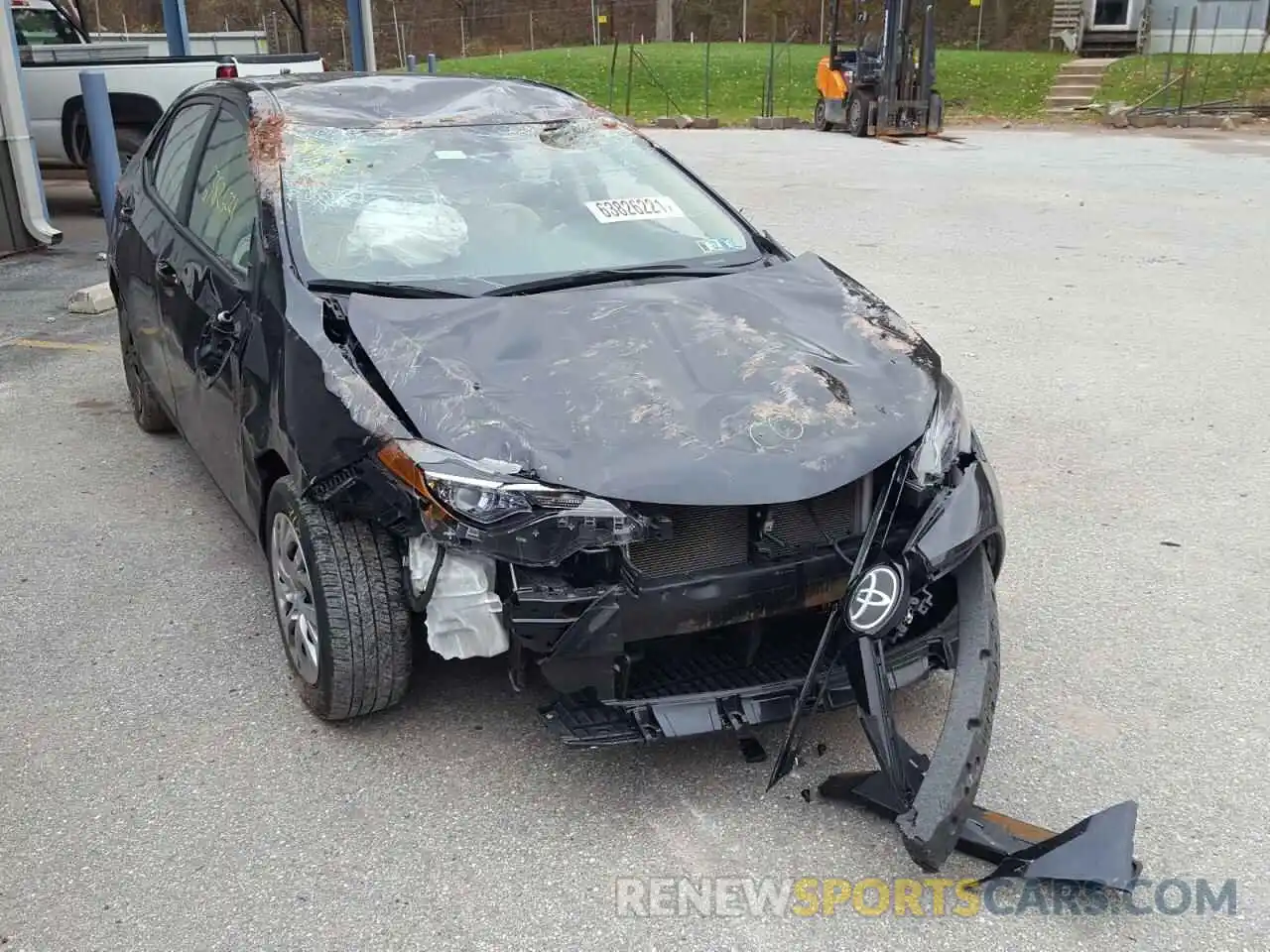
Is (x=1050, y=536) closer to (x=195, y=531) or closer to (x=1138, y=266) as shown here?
(x=195, y=531)

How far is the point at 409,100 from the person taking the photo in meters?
4.30

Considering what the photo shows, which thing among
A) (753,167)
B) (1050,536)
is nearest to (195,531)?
(1050,536)

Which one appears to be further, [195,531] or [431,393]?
[195,531]

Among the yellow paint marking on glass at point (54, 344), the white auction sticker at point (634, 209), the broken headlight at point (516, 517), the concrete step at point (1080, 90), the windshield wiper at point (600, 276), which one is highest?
the white auction sticker at point (634, 209)

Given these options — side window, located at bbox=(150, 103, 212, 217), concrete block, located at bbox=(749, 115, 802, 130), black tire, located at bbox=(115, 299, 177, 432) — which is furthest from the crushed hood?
concrete block, located at bbox=(749, 115, 802, 130)

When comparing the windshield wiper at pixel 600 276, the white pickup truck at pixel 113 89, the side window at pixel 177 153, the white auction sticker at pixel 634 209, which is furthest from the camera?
the white pickup truck at pixel 113 89

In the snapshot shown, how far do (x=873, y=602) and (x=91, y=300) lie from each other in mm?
6972

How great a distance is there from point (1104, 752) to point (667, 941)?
1374 millimetres

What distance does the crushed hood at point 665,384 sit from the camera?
274cm

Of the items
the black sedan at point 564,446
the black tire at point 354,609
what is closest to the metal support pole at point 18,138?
the black sedan at point 564,446

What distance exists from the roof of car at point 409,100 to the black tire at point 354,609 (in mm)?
1705

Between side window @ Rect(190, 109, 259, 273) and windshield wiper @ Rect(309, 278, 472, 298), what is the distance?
41 cm

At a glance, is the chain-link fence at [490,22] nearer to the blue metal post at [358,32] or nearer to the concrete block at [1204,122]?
the concrete block at [1204,122]

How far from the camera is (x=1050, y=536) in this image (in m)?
4.42
